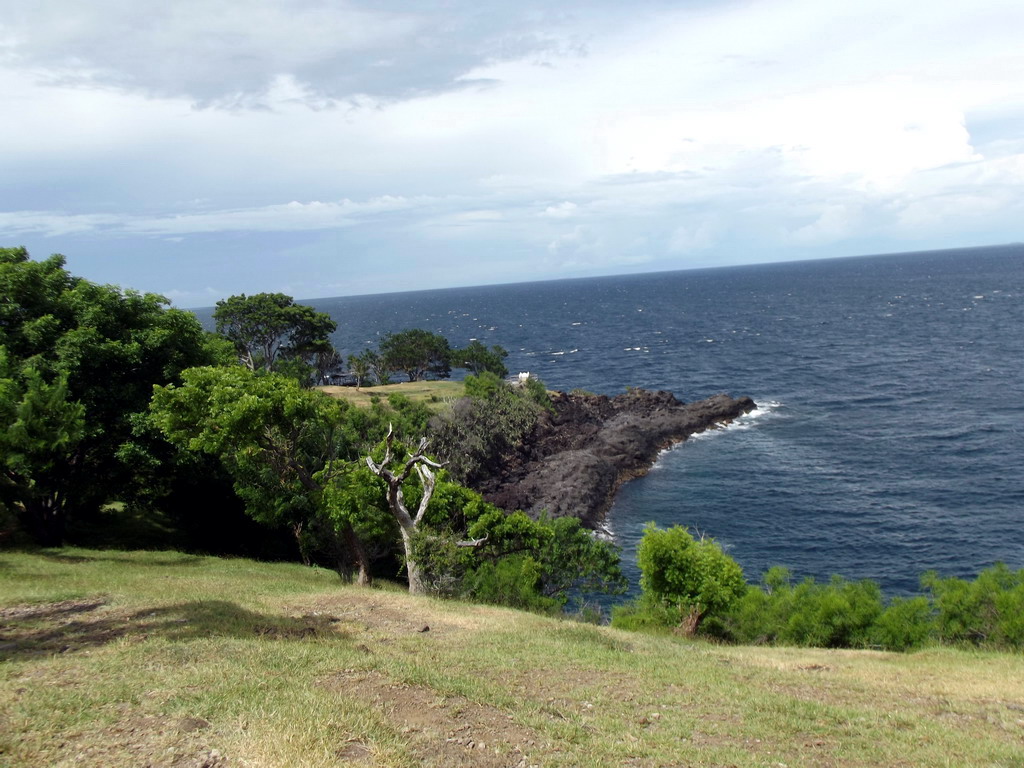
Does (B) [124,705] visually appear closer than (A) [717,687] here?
Yes

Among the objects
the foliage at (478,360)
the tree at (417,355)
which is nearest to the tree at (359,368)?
the tree at (417,355)

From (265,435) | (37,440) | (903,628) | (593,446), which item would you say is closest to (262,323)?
(593,446)

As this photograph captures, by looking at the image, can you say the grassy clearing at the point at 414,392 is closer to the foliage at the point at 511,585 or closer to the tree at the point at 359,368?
the tree at the point at 359,368

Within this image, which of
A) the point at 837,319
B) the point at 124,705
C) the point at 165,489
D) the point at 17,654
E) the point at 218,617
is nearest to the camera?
the point at 124,705

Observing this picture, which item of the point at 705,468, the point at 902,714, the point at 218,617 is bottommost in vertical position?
the point at 705,468

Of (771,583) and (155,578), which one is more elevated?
(155,578)

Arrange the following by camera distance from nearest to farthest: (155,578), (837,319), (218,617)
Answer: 1. (218,617)
2. (155,578)
3. (837,319)

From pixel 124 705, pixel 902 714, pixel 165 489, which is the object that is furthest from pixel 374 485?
pixel 902 714

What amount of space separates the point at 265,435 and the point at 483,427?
102ft

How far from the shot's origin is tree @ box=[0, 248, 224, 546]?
26.4 metres

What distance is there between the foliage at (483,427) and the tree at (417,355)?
918 inches

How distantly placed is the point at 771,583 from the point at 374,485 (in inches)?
611

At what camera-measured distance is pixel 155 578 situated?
21531 mm

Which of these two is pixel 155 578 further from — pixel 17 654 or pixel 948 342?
pixel 948 342
